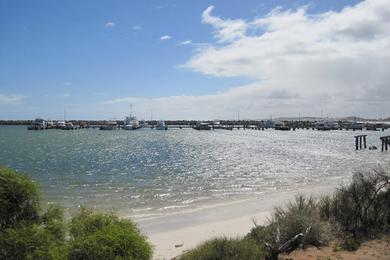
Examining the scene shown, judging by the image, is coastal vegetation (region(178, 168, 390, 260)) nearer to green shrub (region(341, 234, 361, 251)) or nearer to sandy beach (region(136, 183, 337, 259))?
green shrub (region(341, 234, 361, 251))

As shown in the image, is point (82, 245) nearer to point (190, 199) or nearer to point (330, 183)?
point (190, 199)

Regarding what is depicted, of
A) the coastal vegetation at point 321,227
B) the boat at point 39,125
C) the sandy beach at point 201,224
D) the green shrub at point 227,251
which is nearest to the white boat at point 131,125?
the boat at point 39,125

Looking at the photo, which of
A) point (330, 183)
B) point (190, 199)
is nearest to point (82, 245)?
point (190, 199)

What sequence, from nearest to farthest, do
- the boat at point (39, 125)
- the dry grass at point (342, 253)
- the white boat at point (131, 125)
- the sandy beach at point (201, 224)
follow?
1. the dry grass at point (342, 253)
2. the sandy beach at point (201, 224)
3. the boat at point (39, 125)
4. the white boat at point (131, 125)

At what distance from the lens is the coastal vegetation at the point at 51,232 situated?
7.12 metres

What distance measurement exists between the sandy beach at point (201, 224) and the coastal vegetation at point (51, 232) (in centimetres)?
583

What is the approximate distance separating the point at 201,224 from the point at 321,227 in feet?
22.8

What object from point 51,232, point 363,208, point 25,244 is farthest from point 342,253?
point 25,244

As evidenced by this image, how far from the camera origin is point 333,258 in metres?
11.2

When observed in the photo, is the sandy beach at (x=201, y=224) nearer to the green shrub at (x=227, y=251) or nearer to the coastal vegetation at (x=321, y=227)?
the coastal vegetation at (x=321, y=227)

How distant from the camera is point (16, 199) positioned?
866 centimetres

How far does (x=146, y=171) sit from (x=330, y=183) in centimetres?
1547

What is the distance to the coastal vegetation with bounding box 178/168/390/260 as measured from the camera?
10172 millimetres

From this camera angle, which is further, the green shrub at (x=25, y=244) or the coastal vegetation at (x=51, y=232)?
the green shrub at (x=25, y=244)
